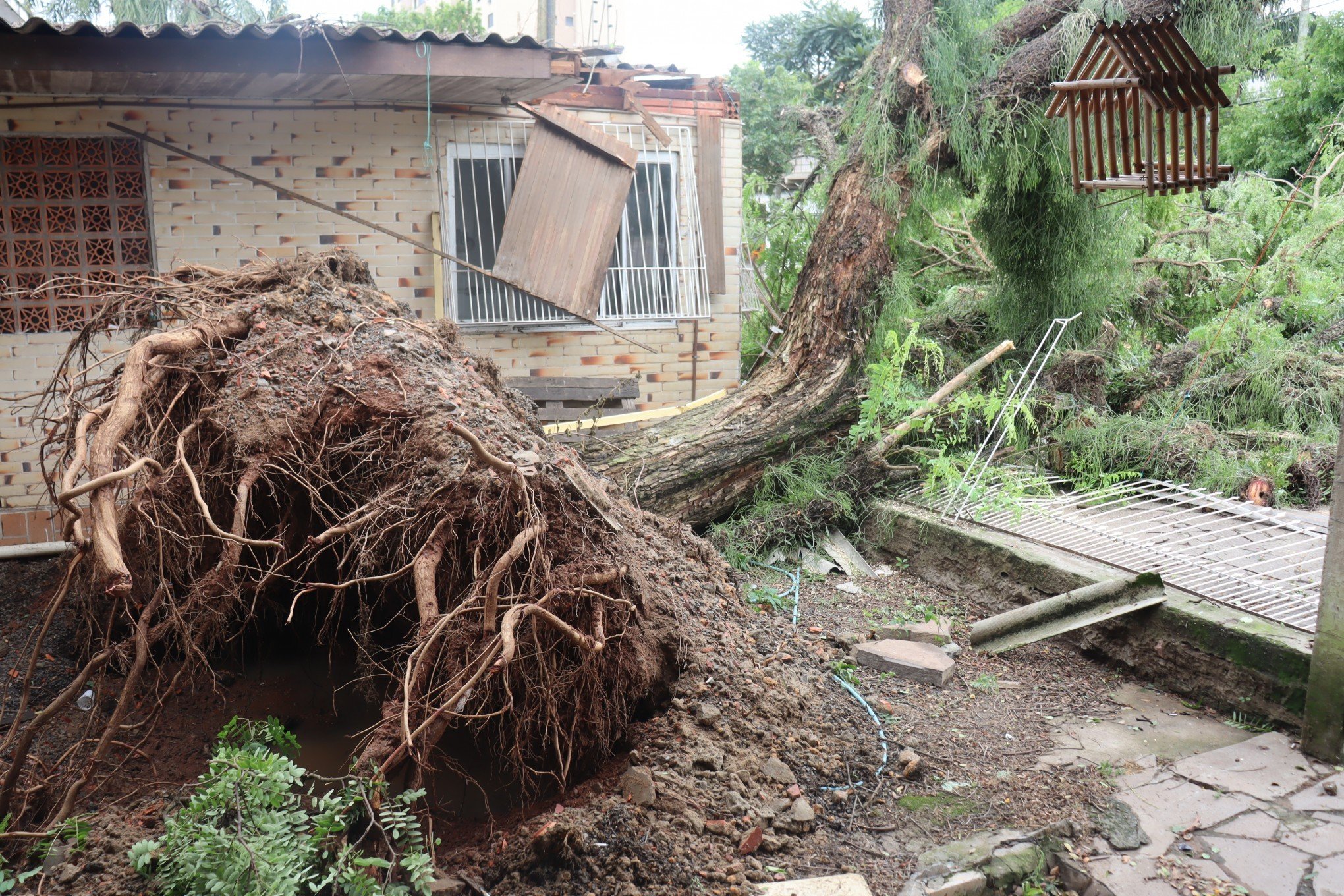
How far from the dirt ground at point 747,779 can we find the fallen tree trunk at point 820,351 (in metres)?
1.80

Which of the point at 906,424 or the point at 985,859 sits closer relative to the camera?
the point at 985,859

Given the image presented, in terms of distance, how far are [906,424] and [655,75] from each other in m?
3.80

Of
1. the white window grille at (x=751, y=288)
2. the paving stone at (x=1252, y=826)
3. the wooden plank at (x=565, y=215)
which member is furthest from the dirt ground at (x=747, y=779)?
the white window grille at (x=751, y=288)

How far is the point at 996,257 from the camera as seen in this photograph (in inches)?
296

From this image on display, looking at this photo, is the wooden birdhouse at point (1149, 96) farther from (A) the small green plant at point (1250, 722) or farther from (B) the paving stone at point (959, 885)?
(B) the paving stone at point (959, 885)

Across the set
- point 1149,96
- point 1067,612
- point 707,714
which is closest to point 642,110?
point 1149,96

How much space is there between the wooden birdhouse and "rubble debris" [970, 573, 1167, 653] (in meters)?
2.01

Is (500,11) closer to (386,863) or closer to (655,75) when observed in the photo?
(655,75)

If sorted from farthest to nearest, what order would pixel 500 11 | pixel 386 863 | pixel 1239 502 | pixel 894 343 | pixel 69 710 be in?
pixel 500 11 < pixel 894 343 < pixel 1239 502 < pixel 69 710 < pixel 386 863

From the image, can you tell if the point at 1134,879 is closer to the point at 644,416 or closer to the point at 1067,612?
the point at 1067,612

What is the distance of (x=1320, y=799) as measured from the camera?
3.48m

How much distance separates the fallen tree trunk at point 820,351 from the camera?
21.0 ft

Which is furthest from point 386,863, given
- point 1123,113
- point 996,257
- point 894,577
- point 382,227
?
point 996,257

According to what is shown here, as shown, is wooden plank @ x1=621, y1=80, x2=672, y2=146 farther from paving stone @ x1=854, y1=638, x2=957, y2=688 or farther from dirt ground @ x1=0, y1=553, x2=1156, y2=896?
paving stone @ x1=854, y1=638, x2=957, y2=688
